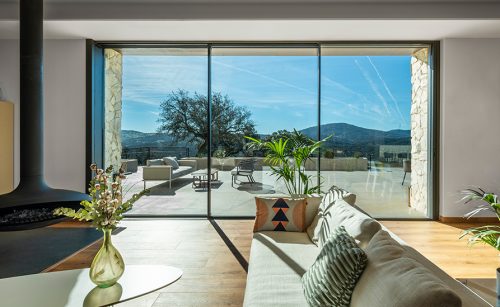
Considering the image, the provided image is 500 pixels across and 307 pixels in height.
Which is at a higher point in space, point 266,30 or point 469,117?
point 266,30

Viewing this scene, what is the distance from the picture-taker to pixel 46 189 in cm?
375

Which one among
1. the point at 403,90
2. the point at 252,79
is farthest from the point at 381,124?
the point at 252,79

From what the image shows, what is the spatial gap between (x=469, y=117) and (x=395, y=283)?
470cm

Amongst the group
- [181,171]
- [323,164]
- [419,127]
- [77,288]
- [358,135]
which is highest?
[419,127]

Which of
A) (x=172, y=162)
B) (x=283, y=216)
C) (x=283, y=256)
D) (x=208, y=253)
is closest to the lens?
(x=283, y=256)

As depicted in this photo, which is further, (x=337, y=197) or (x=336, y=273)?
(x=337, y=197)

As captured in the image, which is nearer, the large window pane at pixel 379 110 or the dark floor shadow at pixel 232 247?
the dark floor shadow at pixel 232 247

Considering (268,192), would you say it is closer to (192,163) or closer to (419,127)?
(192,163)

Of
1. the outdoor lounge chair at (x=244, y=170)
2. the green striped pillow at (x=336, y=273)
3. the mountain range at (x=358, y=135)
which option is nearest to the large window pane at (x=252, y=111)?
the outdoor lounge chair at (x=244, y=170)

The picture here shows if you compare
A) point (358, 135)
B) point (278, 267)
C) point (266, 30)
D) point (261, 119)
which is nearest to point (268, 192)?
point (261, 119)

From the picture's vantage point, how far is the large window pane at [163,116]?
506cm

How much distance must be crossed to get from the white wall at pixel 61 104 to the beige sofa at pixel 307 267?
11.5 feet

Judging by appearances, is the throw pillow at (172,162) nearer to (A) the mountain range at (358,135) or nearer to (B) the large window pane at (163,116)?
(B) the large window pane at (163,116)

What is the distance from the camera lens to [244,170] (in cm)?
506
